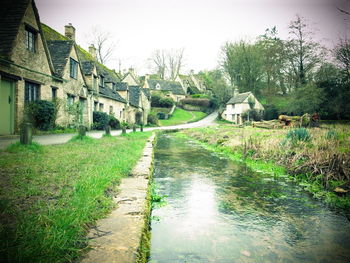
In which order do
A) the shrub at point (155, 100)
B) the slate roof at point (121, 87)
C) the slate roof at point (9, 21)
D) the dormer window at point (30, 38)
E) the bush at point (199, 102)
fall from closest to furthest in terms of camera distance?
the slate roof at point (9, 21), the dormer window at point (30, 38), the slate roof at point (121, 87), the shrub at point (155, 100), the bush at point (199, 102)

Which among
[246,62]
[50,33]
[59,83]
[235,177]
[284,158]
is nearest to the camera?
[235,177]

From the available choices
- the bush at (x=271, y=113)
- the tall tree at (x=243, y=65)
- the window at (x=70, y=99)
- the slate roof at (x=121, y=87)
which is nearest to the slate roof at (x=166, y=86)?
the tall tree at (x=243, y=65)

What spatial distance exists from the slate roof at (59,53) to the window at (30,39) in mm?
2599

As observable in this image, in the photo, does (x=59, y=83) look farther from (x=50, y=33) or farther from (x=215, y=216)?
(x=215, y=216)

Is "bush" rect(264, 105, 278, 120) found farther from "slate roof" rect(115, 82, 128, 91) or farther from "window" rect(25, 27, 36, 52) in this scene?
"window" rect(25, 27, 36, 52)

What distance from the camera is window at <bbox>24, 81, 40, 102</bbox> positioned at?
37.7ft

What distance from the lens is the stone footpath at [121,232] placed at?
60.2 inches

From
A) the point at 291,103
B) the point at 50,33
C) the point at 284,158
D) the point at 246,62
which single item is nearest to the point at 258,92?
the point at 246,62

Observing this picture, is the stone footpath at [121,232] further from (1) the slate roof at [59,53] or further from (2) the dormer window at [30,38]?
(1) the slate roof at [59,53]

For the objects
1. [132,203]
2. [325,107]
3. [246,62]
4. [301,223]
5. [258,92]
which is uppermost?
[246,62]

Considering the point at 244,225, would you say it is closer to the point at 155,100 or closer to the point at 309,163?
the point at 309,163

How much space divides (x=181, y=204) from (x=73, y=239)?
198 centimetres

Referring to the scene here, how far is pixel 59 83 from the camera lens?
14430mm

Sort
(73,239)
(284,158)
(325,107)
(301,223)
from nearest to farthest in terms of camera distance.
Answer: (73,239) → (301,223) → (284,158) → (325,107)
